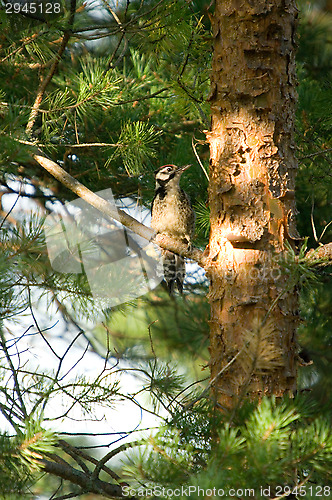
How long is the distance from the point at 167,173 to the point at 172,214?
12.2 inches

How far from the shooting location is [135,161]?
2057 millimetres

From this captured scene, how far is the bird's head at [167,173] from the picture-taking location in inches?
104

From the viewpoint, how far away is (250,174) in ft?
5.19

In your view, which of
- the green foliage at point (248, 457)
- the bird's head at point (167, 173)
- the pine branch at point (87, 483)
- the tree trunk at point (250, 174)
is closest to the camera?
the green foliage at point (248, 457)

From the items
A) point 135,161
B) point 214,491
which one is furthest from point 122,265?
point 214,491

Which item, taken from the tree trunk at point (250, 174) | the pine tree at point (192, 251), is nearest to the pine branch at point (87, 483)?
the pine tree at point (192, 251)

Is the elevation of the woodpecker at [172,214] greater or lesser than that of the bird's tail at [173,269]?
greater

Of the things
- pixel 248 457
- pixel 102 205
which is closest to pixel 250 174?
pixel 102 205

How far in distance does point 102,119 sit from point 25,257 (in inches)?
51.6

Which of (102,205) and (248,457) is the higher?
(102,205)

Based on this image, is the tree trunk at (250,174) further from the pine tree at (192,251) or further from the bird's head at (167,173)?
the bird's head at (167,173)

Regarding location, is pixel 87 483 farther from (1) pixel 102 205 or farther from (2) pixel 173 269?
(2) pixel 173 269

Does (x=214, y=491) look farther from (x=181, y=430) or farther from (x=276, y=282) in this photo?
(x=276, y=282)

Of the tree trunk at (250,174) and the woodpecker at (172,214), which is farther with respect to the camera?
the woodpecker at (172,214)
